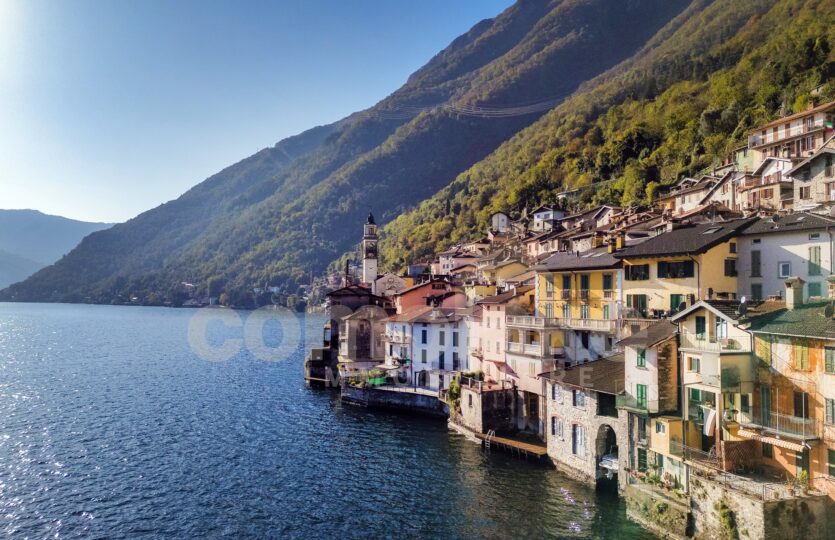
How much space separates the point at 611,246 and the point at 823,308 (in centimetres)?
2254

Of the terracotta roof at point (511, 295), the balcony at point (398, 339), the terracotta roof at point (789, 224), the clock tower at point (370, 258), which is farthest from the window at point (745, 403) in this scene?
the clock tower at point (370, 258)

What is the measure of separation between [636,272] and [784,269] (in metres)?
9.76

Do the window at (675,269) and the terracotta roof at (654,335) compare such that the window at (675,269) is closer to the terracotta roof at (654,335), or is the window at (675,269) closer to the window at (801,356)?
the terracotta roof at (654,335)

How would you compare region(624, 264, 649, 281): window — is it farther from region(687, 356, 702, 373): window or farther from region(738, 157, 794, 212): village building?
region(738, 157, 794, 212): village building

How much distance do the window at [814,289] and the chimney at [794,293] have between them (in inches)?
293

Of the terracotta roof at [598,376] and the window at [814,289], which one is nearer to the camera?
the window at [814,289]

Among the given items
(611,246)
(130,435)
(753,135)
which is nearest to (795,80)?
(753,135)

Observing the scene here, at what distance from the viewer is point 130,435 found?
5488 cm

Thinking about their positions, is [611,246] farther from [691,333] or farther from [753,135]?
[753,135]

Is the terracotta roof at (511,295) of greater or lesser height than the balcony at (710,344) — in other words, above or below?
above

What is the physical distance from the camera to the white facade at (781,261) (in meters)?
35.6

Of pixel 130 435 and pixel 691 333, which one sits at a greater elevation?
pixel 691 333

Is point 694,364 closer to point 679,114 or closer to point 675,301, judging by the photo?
point 675,301

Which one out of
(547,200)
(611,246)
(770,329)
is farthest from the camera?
(547,200)
